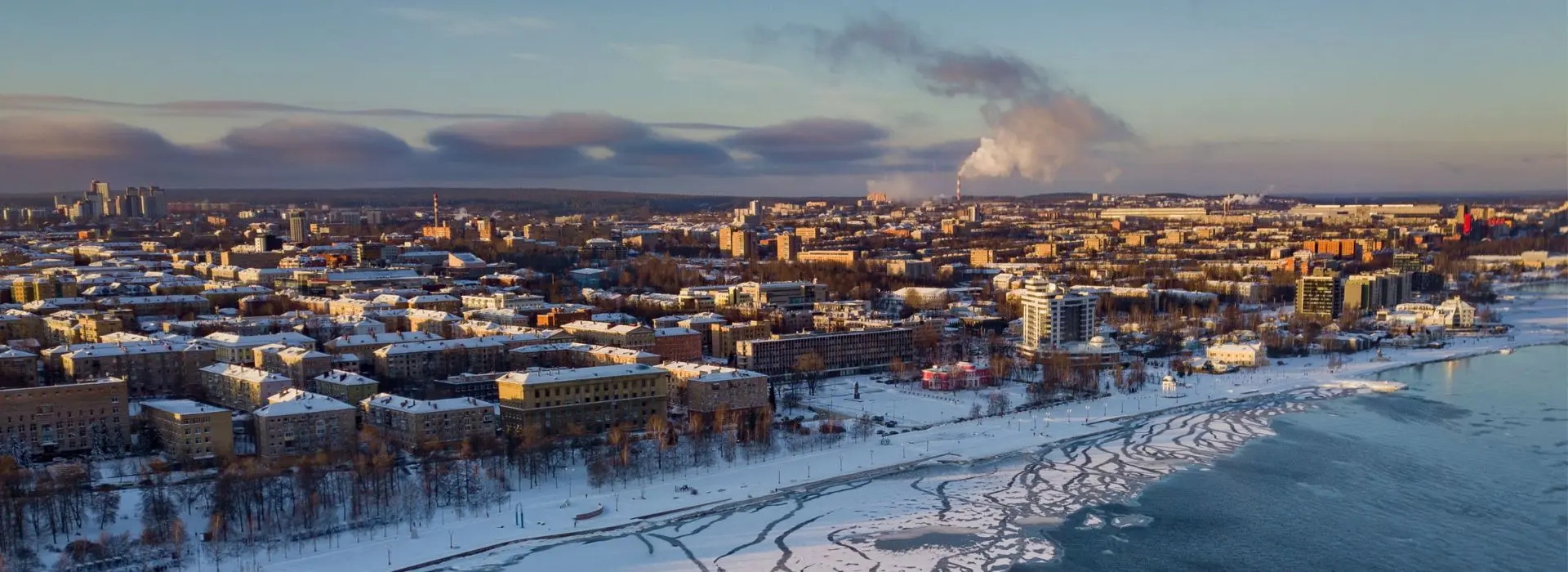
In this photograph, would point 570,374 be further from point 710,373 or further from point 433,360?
point 433,360

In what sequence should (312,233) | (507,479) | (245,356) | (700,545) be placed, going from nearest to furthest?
(700,545) → (507,479) → (245,356) → (312,233)

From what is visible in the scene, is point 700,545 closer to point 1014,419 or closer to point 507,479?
point 507,479

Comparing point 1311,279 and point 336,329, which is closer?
point 336,329

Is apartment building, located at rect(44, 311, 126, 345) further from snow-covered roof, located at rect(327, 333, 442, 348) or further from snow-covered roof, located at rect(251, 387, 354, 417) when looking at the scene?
snow-covered roof, located at rect(251, 387, 354, 417)

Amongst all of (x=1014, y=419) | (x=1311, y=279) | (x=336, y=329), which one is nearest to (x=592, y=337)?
(x=336, y=329)

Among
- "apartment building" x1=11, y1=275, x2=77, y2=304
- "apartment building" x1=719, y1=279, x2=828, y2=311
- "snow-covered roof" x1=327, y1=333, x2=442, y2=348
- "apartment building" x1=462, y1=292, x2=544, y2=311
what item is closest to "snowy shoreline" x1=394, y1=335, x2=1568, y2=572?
"snow-covered roof" x1=327, y1=333, x2=442, y2=348

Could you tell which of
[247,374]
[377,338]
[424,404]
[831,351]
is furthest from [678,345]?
[424,404]
